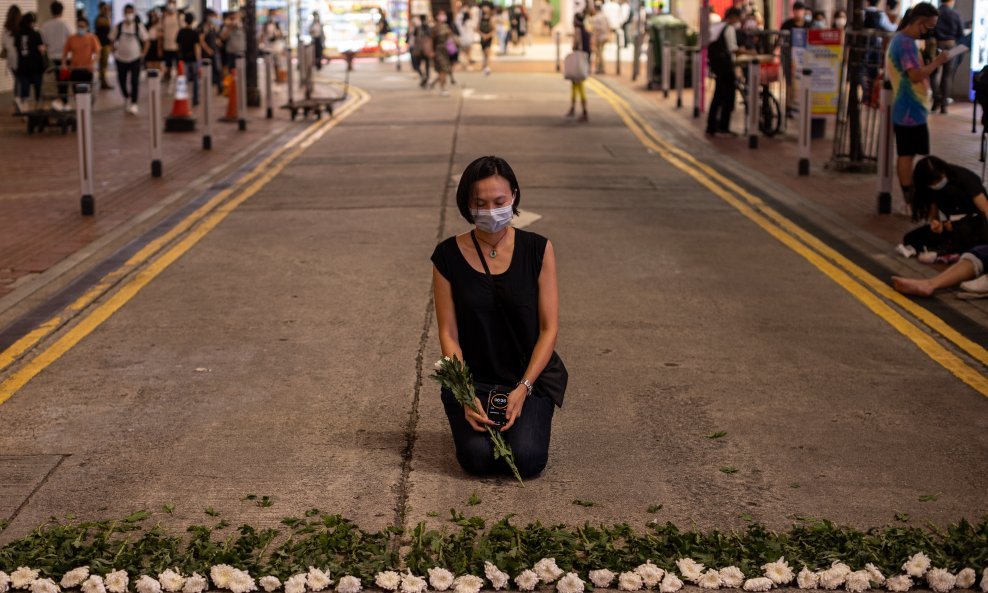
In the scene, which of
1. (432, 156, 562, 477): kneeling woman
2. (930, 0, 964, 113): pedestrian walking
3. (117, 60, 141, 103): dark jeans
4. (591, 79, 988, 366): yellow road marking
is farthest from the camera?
(117, 60, 141, 103): dark jeans

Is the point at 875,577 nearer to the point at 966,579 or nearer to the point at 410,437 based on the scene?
the point at 966,579

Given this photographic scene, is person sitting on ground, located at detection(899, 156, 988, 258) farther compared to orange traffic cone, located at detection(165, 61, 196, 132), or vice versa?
orange traffic cone, located at detection(165, 61, 196, 132)

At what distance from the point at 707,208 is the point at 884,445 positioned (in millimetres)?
7755

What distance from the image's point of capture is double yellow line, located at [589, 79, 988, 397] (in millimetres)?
7949

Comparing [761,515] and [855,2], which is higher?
[855,2]

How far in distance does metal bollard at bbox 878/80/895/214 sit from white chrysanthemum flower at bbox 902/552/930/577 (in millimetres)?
8923

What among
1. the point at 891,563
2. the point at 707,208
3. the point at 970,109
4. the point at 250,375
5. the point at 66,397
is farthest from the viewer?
the point at 970,109

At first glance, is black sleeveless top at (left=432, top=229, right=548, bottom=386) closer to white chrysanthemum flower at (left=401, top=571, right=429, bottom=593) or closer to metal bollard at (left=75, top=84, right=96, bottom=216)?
white chrysanthemum flower at (left=401, top=571, right=429, bottom=593)

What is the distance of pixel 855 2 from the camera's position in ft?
54.0

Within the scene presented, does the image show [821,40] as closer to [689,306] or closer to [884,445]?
[689,306]

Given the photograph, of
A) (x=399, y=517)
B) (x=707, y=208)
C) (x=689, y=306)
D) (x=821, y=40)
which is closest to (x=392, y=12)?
(x=821, y=40)

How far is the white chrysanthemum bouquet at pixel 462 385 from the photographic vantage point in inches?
221

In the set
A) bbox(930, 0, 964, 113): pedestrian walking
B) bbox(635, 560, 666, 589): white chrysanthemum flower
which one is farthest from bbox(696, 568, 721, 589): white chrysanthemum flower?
bbox(930, 0, 964, 113): pedestrian walking

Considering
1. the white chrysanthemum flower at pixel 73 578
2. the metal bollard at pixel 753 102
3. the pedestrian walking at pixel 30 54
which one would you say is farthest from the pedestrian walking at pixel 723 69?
the white chrysanthemum flower at pixel 73 578
